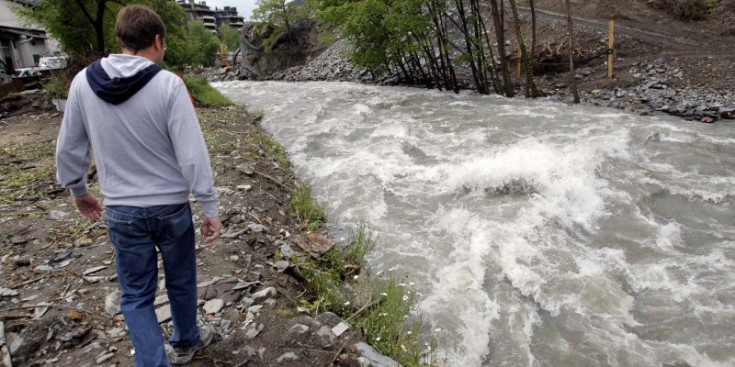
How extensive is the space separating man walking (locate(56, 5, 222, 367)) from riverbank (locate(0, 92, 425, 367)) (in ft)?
2.98

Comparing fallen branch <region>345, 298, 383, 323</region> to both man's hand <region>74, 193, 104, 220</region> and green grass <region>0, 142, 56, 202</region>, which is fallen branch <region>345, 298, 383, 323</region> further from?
green grass <region>0, 142, 56, 202</region>

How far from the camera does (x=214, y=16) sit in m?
125

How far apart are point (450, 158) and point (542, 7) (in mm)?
22412

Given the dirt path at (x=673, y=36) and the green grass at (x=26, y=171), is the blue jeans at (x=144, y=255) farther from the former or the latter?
the dirt path at (x=673, y=36)

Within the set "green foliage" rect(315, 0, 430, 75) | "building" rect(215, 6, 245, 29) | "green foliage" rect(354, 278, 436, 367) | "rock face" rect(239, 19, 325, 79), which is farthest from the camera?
"building" rect(215, 6, 245, 29)

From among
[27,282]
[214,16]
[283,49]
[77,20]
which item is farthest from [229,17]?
[27,282]

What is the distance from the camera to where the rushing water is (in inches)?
173

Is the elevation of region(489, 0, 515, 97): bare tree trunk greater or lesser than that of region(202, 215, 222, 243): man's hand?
greater

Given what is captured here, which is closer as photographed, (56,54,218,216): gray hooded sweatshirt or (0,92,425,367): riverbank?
(56,54,218,216): gray hooded sweatshirt

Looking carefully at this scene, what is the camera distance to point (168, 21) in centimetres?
2152

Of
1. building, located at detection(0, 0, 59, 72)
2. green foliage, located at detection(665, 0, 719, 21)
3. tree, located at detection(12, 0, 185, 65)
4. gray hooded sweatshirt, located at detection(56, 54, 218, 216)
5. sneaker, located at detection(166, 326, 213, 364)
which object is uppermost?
building, located at detection(0, 0, 59, 72)

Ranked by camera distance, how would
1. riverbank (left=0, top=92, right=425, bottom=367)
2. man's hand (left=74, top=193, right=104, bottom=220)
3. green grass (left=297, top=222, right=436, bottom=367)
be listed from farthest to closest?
green grass (left=297, top=222, right=436, bottom=367)
riverbank (left=0, top=92, right=425, bottom=367)
man's hand (left=74, top=193, right=104, bottom=220)

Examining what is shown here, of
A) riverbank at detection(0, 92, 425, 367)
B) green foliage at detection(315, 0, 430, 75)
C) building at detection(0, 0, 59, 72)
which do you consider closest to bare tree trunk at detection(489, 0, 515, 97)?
green foliage at detection(315, 0, 430, 75)

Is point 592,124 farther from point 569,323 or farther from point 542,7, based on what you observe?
point 542,7
